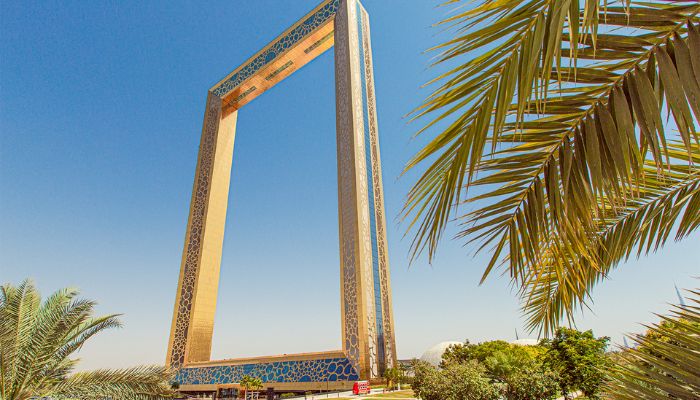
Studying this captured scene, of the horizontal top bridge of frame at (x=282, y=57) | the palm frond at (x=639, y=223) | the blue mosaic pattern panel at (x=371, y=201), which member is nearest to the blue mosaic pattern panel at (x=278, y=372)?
→ the blue mosaic pattern panel at (x=371, y=201)

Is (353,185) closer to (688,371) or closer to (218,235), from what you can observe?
(218,235)

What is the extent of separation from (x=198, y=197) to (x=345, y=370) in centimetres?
1450

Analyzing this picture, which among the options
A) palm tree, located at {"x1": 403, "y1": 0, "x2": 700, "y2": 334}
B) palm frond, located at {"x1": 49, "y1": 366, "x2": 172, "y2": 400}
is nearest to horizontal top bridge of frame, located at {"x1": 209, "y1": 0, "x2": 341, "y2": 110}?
palm frond, located at {"x1": 49, "y1": 366, "x2": 172, "y2": 400}

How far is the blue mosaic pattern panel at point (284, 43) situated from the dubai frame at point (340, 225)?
0.22 ft

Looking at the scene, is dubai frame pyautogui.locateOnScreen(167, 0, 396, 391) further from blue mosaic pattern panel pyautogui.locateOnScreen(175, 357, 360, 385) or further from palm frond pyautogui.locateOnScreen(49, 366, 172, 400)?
palm frond pyautogui.locateOnScreen(49, 366, 172, 400)

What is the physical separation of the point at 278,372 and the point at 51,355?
1212 cm

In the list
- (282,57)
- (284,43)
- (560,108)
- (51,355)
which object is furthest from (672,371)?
(284,43)

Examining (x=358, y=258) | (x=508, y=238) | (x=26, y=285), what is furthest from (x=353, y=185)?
(x=508, y=238)

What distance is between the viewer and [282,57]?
72.5ft

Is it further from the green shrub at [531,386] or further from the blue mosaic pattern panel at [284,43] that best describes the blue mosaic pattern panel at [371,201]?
the green shrub at [531,386]

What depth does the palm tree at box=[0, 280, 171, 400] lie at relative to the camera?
548cm

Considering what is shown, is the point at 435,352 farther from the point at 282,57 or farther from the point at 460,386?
the point at 460,386

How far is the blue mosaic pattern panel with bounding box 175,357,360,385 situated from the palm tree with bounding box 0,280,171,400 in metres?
9.64

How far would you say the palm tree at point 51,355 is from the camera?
5480mm
